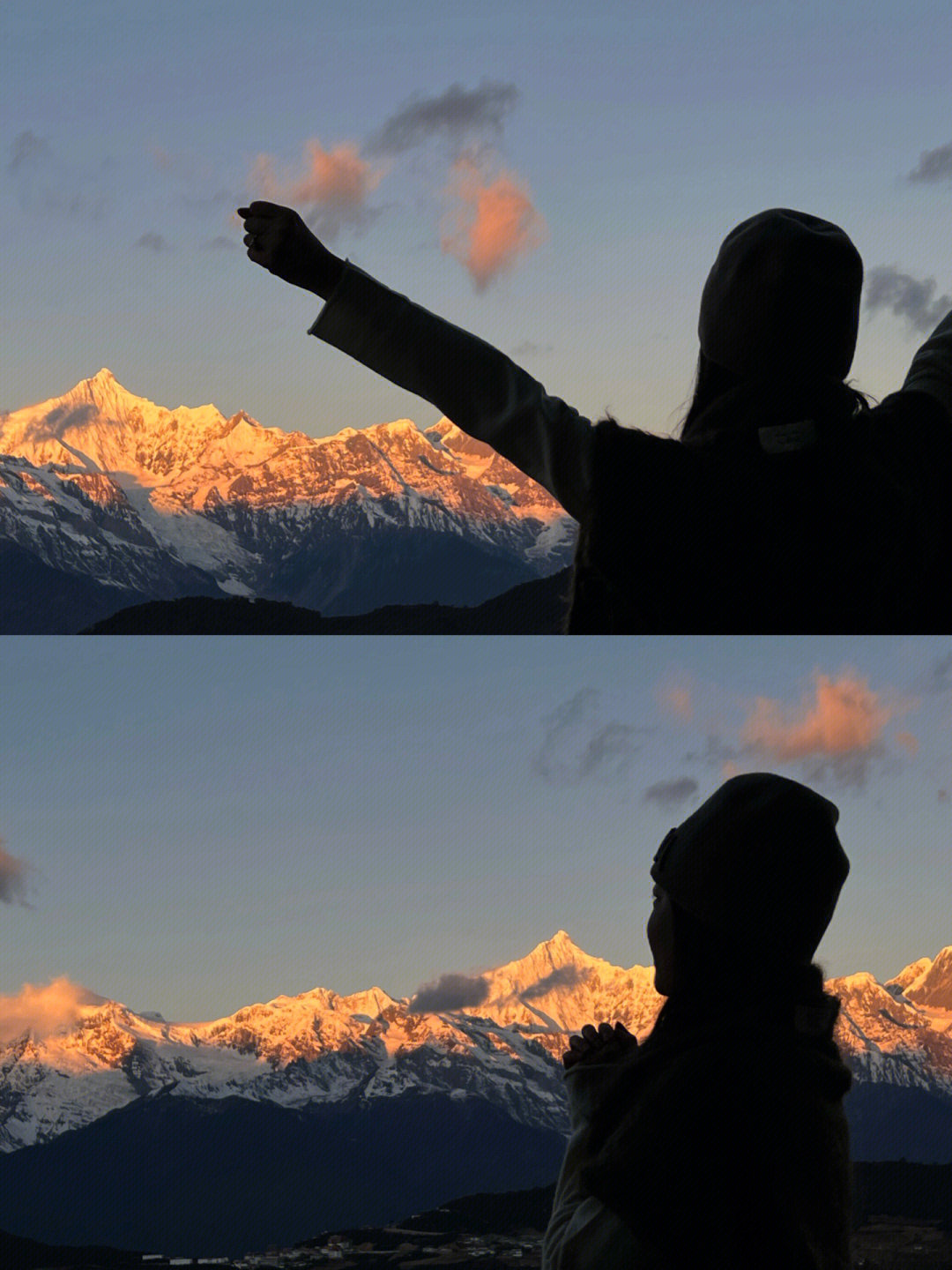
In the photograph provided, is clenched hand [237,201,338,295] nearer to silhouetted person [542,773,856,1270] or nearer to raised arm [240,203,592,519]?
raised arm [240,203,592,519]

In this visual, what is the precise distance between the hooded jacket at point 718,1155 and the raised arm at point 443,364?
0.57 meters

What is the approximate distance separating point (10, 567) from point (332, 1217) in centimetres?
182

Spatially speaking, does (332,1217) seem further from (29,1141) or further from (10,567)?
(10,567)

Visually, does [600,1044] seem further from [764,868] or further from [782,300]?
[782,300]

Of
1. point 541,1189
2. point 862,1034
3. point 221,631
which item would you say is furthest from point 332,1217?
point 221,631

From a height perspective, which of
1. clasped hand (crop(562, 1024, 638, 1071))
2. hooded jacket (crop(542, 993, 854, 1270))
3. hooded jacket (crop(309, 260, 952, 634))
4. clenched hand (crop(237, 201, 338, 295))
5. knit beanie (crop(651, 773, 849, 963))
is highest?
clenched hand (crop(237, 201, 338, 295))

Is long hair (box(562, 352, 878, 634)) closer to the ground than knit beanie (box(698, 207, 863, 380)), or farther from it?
closer to the ground

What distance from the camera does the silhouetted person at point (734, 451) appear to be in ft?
4.45

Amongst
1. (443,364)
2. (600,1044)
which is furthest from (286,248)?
(600,1044)

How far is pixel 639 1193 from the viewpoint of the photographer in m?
1.39

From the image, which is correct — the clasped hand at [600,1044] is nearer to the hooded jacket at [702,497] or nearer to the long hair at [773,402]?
the hooded jacket at [702,497]

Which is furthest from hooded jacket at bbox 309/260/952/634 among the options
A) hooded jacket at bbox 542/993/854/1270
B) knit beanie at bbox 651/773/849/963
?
hooded jacket at bbox 542/993/854/1270

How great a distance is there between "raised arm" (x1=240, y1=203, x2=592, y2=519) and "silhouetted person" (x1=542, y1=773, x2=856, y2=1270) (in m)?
0.40

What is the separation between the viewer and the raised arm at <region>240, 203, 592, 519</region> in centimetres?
134
